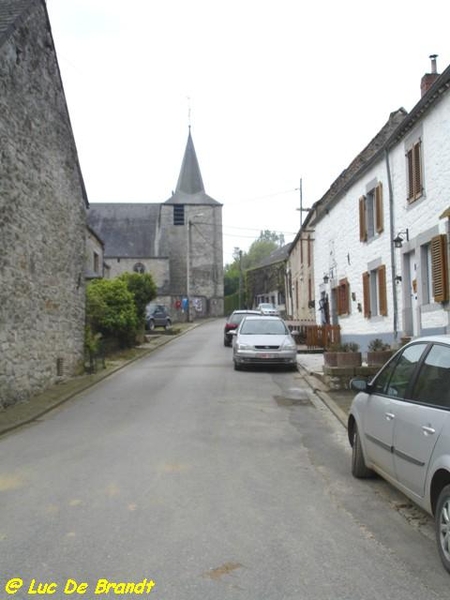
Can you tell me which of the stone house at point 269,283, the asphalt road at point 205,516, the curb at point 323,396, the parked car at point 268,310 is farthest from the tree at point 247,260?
the asphalt road at point 205,516

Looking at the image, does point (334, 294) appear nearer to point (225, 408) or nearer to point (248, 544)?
point (225, 408)

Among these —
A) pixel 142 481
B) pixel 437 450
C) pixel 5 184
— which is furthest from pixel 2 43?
pixel 437 450

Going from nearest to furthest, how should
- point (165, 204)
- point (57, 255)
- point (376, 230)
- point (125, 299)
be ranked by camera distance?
point (57, 255) < point (376, 230) < point (125, 299) < point (165, 204)

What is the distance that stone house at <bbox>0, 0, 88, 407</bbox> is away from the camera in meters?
11.1

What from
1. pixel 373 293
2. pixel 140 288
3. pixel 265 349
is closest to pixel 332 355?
pixel 265 349

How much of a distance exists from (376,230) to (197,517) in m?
13.1

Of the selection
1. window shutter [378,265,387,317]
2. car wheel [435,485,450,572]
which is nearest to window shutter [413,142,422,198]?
window shutter [378,265,387,317]

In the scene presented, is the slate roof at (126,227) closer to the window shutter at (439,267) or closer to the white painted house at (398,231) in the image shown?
the white painted house at (398,231)

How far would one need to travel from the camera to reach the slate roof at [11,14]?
1125 centimetres

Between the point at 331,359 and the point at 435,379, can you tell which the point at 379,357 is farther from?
the point at 435,379

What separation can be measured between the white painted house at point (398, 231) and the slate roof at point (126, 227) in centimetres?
4145

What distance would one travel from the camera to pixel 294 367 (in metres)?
16.9

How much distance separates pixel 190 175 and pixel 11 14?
55.7 meters

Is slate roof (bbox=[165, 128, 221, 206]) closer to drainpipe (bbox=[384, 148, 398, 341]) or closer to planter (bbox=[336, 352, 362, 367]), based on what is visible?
drainpipe (bbox=[384, 148, 398, 341])
